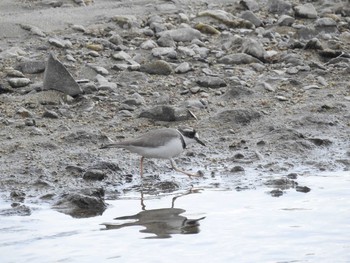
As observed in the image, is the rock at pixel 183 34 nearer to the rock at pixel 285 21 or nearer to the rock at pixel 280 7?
the rock at pixel 285 21

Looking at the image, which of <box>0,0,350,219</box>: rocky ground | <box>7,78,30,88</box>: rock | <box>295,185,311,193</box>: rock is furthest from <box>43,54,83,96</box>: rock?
<box>295,185,311,193</box>: rock

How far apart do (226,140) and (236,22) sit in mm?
3474

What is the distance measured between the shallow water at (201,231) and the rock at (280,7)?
5.45m

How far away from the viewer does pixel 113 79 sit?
38.8 feet

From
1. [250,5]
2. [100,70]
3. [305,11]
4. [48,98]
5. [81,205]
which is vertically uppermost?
[250,5]

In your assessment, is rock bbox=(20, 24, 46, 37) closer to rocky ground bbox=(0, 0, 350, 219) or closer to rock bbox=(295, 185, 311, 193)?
rocky ground bbox=(0, 0, 350, 219)

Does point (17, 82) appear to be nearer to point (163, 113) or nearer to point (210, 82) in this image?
point (163, 113)

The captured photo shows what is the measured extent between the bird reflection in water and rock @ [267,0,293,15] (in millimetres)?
6256

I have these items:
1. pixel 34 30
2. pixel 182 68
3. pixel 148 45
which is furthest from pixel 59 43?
pixel 182 68

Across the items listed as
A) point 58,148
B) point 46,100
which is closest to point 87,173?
point 58,148

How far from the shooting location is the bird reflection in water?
28.3 ft

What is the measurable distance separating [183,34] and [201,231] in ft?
16.5

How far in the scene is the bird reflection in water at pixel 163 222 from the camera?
862 centimetres

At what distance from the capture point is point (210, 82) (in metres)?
11.9
